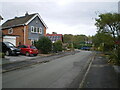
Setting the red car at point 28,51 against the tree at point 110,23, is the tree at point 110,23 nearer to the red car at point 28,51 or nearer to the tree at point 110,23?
the tree at point 110,23

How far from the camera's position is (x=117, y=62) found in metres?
15.8

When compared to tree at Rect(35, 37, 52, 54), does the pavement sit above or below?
below

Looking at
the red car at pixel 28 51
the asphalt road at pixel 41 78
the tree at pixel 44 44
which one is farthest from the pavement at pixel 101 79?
the tree at pixel 44 44

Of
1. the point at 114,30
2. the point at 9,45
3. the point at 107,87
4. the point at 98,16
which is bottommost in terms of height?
the point at 107,87

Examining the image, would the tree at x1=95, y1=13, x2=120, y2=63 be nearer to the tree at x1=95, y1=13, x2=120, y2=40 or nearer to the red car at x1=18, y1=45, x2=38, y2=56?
the tree at x1=95, y1=13, x2=120, y2=40

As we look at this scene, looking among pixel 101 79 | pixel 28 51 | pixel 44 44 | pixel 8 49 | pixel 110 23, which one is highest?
pixel 110 23

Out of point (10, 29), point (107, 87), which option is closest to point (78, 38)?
point (10, 29)

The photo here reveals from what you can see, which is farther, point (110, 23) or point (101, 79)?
point (110, 23)

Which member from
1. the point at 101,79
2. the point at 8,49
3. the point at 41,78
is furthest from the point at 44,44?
the point at 101,79

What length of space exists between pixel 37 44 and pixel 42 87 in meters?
23.3

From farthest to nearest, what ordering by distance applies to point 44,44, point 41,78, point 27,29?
point 27,29 → point 44,44 → point 41,78

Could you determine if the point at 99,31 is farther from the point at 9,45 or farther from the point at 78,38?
the point at 78,38

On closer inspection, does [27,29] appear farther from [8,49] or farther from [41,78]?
[41,78]

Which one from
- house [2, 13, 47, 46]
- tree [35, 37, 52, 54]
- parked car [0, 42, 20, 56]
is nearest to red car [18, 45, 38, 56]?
parked car [0, 42, 20, 56]
